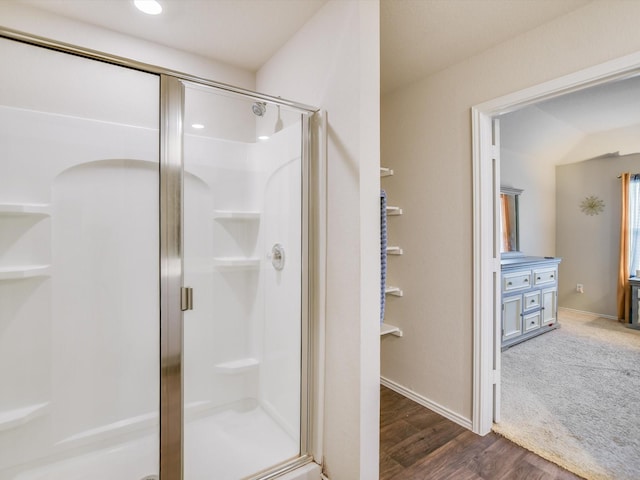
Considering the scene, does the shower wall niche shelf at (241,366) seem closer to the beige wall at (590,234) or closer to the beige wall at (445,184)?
the beige wall at (445,184)

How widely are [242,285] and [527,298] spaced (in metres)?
3.34

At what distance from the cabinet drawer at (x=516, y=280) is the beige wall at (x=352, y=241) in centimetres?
253

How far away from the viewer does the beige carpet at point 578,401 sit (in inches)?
69.8

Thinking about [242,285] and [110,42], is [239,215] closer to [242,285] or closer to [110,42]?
[242,285]

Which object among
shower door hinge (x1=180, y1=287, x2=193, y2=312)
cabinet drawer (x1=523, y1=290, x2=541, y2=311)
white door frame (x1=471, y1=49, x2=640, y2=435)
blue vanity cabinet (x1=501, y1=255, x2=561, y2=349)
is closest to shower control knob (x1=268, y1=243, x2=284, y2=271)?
shower door hinge (x1=180, y1=287, x2=193, y2=312)

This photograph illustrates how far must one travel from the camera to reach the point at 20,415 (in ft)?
5.25

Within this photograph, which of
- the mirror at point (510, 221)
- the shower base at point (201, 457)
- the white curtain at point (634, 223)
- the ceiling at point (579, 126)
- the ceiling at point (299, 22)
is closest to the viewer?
the shower base at point (201, 457)

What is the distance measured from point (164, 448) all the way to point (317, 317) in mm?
859

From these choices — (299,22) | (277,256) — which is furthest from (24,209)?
(299,22)

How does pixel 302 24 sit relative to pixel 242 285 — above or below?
above

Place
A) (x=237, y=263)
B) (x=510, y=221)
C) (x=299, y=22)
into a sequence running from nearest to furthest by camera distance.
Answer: (x=299, y=22), (x=237, y=263), (x=510, y=221)

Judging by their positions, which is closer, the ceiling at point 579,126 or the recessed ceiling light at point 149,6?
the recessed ceiling light at point 149,6

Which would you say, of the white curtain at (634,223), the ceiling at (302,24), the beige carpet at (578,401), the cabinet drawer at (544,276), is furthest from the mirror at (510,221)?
the ceiling at (302,24)

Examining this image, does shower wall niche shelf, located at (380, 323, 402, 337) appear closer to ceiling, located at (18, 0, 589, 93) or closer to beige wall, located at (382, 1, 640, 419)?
beige wall, located at (382, 1, 640, 419)
